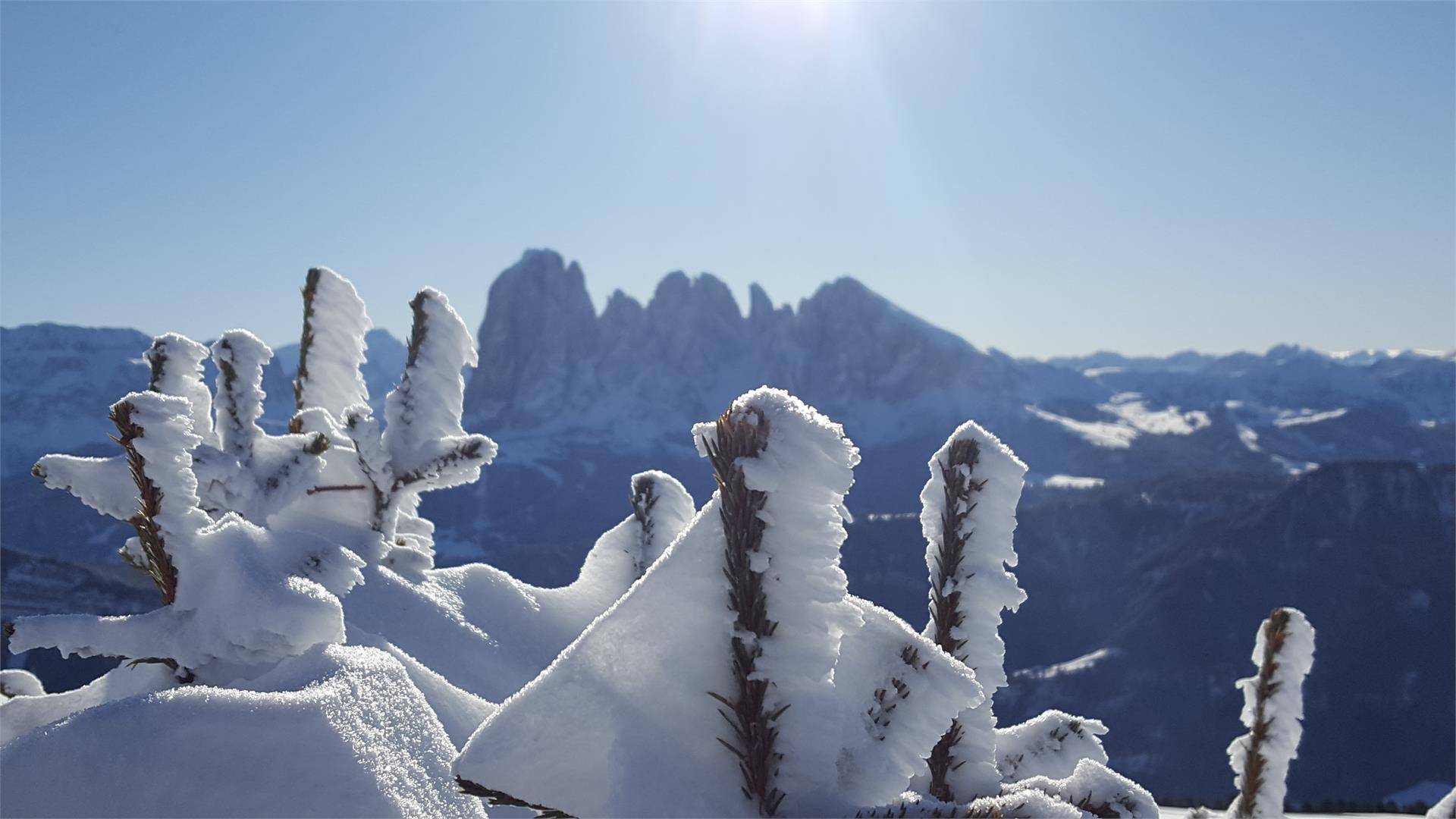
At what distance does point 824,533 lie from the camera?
233 cm

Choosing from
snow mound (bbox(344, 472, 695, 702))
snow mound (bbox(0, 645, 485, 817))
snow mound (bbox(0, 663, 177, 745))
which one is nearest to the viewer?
snow mound (bbox(0, 645, 485, 817))

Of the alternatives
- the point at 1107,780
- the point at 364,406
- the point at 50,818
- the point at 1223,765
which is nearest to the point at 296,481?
the point at 364,406

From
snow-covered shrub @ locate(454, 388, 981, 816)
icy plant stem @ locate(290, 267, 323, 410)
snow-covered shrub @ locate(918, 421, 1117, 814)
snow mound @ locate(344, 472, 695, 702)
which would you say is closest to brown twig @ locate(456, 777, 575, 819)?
snow-covered shrub @ locate(454, 388, 981, 816)

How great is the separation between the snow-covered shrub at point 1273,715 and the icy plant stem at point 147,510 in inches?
294

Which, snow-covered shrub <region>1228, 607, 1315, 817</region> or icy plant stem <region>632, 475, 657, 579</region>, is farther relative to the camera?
icy plant stem <region>632, 475, 657, 579</region>

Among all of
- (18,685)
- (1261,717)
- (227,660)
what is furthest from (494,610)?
(1261,717)

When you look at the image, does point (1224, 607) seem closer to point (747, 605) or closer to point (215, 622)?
point (215, 622)

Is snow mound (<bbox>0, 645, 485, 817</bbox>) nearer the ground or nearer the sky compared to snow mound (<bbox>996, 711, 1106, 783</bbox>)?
nearer the ground

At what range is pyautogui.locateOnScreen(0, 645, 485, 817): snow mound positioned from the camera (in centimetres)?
302

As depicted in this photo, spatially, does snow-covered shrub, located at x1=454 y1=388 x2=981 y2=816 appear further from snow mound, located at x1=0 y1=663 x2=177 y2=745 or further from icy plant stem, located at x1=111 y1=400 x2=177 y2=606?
snow mound, located at x1=0 y1=663 x2=177 y2=745

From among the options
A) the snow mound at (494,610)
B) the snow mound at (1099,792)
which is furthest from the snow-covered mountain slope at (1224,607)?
the snow mound at (1099,792)

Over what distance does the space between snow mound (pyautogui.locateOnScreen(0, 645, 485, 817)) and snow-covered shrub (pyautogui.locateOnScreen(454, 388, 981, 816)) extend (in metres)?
1.29

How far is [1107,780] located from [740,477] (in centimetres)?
233

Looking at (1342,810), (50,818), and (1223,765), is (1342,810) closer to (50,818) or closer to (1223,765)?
(50,818)
